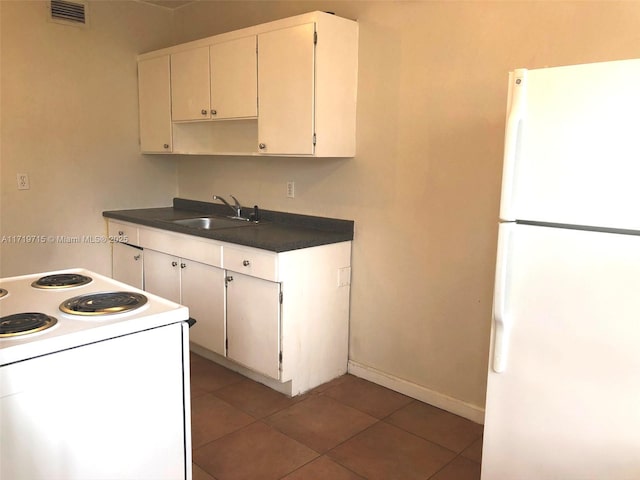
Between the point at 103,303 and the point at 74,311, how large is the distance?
110mm

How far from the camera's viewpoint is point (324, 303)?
124 inches

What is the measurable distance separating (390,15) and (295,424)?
2.31 m

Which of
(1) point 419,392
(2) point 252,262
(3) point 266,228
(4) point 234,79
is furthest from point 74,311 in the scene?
(4) point 234,79

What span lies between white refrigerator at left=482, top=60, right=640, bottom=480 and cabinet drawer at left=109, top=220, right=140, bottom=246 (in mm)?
2896

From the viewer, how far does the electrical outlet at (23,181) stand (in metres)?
3.70

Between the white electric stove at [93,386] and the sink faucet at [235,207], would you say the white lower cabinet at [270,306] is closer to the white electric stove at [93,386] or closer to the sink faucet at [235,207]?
the sink faucet at [235,207]

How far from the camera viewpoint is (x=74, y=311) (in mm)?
1613

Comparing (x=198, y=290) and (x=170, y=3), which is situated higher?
(x=170, y=3)

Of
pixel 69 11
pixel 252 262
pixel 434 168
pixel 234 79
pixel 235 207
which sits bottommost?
pixel 252 262

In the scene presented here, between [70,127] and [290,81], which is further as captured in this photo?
[70,127]

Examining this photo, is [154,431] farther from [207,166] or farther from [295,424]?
[207,166]

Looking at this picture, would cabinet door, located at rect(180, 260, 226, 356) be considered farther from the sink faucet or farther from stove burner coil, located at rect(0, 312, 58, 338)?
stove burner coil, located at rect(0, 312, 58, 338)

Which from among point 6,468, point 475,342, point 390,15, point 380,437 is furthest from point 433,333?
point 6,468

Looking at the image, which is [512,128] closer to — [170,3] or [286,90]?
[286,90]
